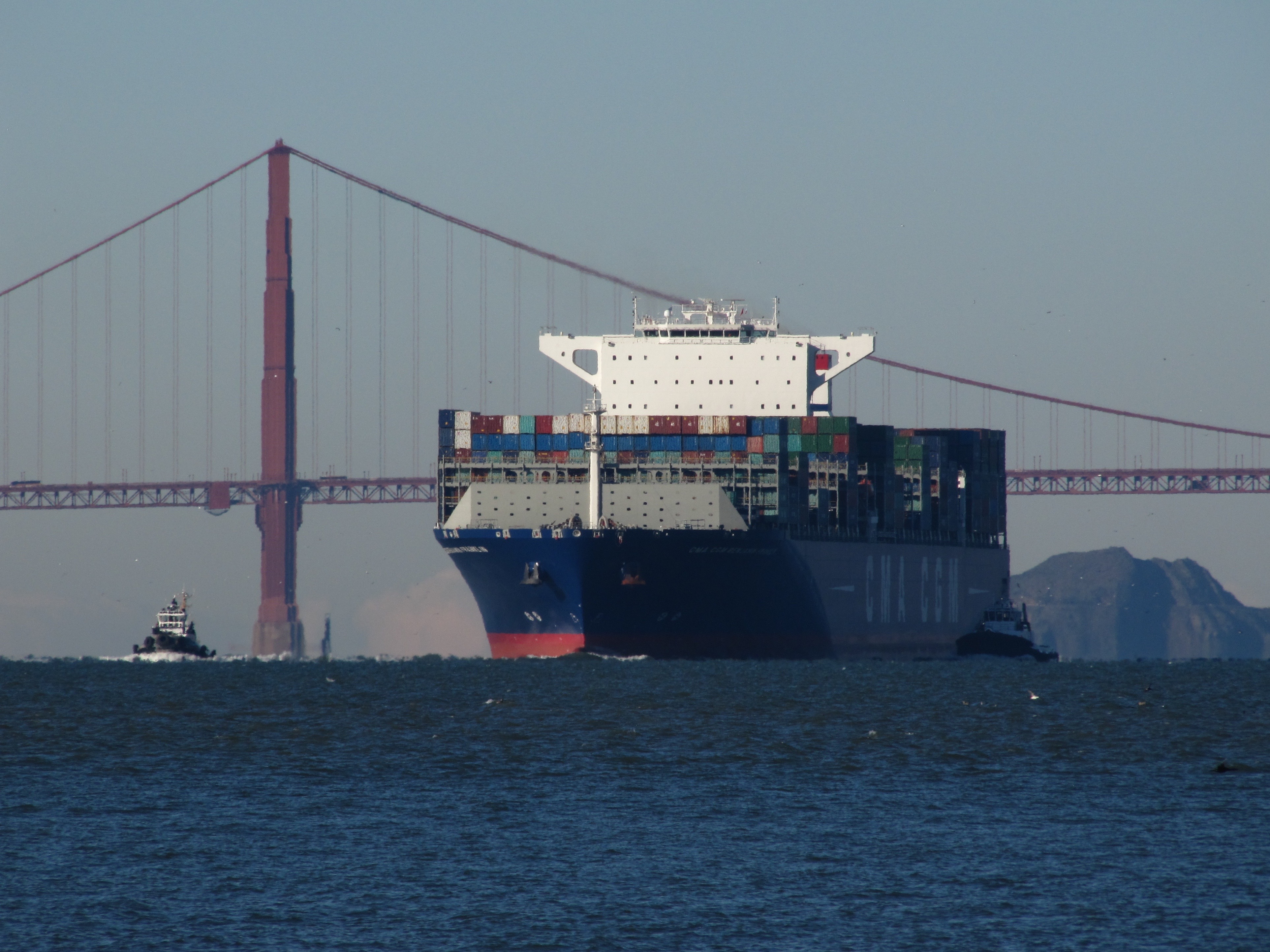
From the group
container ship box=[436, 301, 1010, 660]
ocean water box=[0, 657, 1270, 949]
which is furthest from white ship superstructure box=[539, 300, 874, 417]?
ocean water box=[0, 657, 1270, 949]

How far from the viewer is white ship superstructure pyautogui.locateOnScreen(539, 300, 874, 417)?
85188 mm

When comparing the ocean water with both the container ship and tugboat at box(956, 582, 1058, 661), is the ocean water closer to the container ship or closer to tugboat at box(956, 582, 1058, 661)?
the container ship

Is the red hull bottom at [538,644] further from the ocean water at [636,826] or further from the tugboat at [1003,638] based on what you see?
the tugboat at [1003,638]

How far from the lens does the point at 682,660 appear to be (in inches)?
2908

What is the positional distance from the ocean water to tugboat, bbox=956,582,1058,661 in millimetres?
43076

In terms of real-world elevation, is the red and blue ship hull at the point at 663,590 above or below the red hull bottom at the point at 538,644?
above

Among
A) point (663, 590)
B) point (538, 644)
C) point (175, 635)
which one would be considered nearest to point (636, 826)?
point (663, 590)

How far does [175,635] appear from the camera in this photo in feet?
300

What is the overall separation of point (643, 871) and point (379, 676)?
2149 inches

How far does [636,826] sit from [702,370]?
183ft

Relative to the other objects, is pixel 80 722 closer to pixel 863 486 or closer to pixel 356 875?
pixel 356 875

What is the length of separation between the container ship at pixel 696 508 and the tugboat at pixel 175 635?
68.9 feet

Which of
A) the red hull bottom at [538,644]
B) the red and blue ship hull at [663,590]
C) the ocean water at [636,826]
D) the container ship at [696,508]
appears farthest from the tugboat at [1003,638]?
the ocean water at [636,826]

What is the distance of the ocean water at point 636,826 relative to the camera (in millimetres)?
23203
